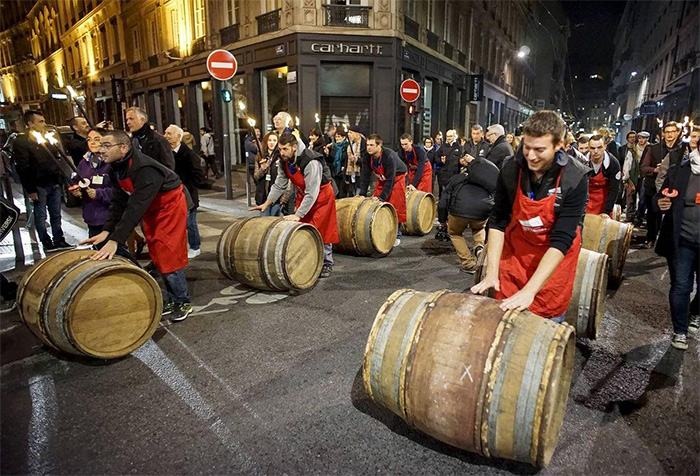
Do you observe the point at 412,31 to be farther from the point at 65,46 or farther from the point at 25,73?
the point at 25,73

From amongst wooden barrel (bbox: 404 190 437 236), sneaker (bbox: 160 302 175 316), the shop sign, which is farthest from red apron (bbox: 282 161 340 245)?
the shop sign

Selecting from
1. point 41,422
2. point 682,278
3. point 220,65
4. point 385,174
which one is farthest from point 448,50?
point 41,422

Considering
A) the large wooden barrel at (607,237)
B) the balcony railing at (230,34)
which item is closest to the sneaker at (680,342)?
the large wooden barrel at (607,237)

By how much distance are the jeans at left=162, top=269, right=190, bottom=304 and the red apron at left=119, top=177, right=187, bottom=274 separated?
5.2 inches

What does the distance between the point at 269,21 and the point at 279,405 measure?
55.3 ft

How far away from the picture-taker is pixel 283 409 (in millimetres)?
3031

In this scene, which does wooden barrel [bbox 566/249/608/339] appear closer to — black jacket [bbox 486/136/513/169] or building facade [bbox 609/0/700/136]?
black jacket [bbox 486/136/513/169]

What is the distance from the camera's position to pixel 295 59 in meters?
16.0

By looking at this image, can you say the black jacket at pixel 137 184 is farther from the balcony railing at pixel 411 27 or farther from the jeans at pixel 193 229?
the balcony railing at pixel 411 27

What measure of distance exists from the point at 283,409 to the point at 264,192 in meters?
5.25

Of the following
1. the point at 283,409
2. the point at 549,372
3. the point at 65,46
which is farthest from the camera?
the point at 65,46

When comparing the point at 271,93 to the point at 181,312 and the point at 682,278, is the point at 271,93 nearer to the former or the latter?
the point at 181,312

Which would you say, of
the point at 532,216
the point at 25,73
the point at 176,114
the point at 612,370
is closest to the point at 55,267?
the point at 532,216

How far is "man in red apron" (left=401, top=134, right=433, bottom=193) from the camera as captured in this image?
8.21m
